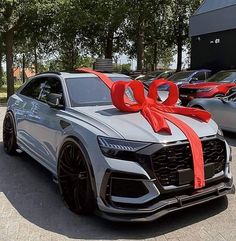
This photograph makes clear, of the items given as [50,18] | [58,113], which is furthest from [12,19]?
[58,113]

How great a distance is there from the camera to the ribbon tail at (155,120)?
4.48 m

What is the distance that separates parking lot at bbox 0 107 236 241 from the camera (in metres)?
4.26

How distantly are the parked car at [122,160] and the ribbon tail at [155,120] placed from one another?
0.06 metres

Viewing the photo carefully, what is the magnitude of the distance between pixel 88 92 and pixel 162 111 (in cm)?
120

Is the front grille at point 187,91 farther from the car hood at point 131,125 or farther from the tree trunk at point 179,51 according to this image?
the tree trunk at point 179,51

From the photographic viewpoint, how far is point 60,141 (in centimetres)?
520

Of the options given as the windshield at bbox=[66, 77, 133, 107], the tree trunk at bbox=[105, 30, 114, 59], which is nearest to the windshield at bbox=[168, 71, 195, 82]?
the windshield at bbox=[66, 77, 133, 107]

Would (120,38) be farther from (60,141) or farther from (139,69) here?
(60,141)

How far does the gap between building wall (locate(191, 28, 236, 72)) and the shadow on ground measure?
19.8m

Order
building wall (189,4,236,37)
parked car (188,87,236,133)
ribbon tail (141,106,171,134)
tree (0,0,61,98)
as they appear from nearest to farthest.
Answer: ribbon tail (141,106,171,134), parked car (188,87,236,133), tree (0,0,61,98), building wall (189,4,236,37)

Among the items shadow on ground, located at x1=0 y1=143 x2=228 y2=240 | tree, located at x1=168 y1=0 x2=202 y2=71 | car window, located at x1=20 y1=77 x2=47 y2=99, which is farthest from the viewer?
tree, located at x1=168 y1=0 x2=202 y2=71

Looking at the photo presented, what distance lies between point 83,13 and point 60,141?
2088 centimetres

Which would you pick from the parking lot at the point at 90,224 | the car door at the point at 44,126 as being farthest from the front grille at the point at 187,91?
the parking lot at the point at 90,224

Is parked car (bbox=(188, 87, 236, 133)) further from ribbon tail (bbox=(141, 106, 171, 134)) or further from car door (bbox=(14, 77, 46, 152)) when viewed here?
ribbon tail (bbox=(141, 106, 171, 134))
